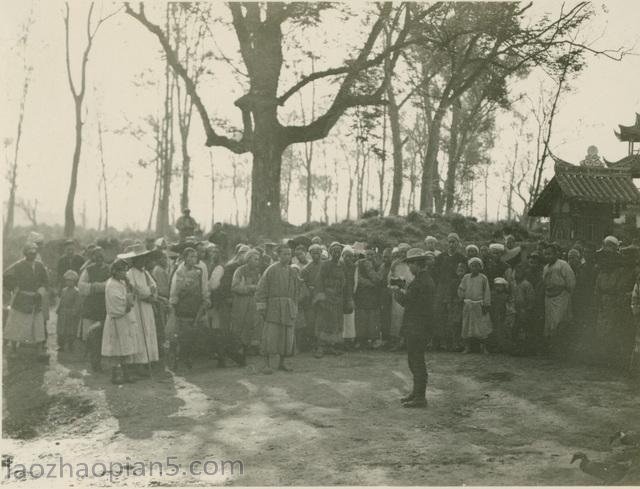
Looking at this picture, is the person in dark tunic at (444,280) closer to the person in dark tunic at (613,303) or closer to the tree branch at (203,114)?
the person in dark tunic at (613,303)

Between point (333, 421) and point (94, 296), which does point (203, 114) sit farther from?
point (333, 421)

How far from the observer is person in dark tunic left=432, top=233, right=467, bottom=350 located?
11.3 m

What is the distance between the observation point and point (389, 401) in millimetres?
8133

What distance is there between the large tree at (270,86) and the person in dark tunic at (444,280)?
5181mm

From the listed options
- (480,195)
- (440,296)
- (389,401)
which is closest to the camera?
(389,401)

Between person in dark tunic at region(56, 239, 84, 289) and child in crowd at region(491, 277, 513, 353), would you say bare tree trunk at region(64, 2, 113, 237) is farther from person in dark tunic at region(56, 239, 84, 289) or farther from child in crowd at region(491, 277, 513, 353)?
child in crowd at region(491, 277, 513, 353)

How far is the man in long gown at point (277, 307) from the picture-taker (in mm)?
9750

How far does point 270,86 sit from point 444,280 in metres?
6.79

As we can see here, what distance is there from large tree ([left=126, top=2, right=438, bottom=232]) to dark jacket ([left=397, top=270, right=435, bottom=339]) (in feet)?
25.7

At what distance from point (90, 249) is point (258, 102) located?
5652 millimetres

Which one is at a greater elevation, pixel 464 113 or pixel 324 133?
pixel 464 113

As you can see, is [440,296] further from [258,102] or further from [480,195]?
[480,195]

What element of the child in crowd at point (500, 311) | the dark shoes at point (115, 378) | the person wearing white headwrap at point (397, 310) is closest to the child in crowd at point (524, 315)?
the child in crowd at point (500, 311)

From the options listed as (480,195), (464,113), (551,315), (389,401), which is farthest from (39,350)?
(480,195)
